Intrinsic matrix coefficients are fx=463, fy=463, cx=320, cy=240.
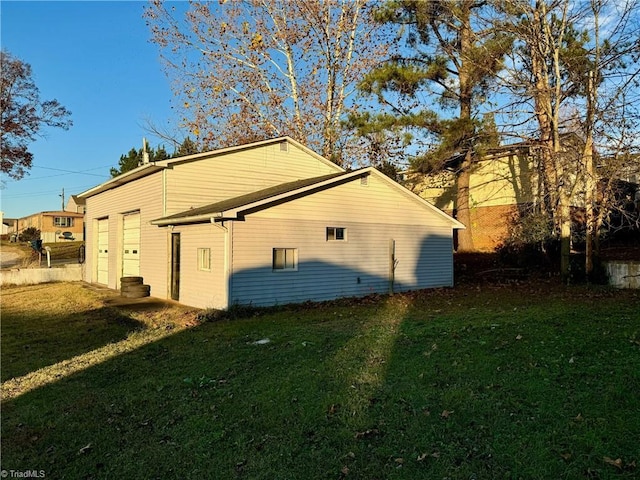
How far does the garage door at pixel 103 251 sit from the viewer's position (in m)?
18.7

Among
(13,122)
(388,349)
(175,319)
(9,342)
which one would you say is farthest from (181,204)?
(13,122)

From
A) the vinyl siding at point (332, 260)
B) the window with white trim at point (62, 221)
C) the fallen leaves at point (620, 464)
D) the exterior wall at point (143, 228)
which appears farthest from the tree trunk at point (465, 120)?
the window with white trim at point (62, 221)

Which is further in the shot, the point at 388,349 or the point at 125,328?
the point at 125,328

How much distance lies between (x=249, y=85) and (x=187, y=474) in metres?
21.9

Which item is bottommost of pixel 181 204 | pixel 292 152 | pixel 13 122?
pixel 181 204

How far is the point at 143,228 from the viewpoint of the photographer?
15422 millimetres

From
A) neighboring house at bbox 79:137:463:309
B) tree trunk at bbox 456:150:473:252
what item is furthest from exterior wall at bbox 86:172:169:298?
tree trunk at bbox 456:150:473:252

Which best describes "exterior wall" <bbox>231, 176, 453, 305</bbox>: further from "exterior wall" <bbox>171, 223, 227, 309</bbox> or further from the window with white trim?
the window with white trim

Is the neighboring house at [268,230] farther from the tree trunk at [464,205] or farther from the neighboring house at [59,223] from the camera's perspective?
the neighboring house at [59,223]

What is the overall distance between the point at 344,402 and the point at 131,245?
45.7ft

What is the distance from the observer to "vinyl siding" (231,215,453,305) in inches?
473

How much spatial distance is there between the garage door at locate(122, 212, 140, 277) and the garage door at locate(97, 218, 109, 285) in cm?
187

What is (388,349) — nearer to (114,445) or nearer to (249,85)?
(114,445)

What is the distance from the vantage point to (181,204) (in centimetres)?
1401
